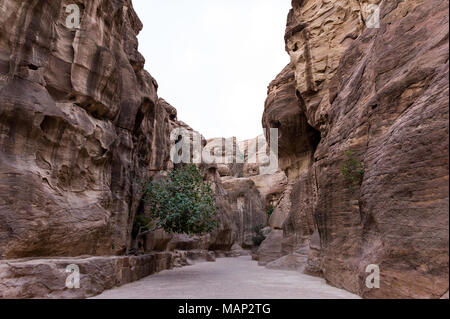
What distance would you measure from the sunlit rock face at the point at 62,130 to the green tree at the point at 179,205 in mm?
1668

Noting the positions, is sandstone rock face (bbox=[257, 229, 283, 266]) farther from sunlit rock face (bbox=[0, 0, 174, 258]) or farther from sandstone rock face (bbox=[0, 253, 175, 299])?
sandstone rock face (bbox=[0, 253, 175, 299])

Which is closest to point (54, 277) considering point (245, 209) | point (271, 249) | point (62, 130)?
point (62, 130)

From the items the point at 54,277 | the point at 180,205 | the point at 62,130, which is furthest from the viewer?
the point at 180,205

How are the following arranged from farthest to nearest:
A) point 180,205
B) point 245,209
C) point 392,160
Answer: point 245,209 → point 180,205 → point 392,160

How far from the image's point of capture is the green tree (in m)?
15.5

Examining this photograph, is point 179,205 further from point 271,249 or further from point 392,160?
point 392,160

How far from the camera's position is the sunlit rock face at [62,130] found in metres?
8.65

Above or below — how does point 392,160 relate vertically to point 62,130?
below

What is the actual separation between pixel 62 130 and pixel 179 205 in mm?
6787

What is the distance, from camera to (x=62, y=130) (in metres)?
10.3

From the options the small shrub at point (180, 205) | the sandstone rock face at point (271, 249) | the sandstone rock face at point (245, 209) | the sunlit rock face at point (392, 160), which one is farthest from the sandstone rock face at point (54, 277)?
the sandstone rock face at point (245, 209)

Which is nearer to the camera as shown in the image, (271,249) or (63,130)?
(63,130)

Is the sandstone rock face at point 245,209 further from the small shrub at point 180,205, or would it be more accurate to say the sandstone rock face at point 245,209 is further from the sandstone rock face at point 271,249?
the small shrub at point 180,205
